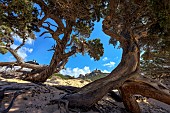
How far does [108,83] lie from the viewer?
726cm

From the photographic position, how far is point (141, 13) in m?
8.47

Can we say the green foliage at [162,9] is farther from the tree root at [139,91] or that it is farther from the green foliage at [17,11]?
the green foliage at [17,11]

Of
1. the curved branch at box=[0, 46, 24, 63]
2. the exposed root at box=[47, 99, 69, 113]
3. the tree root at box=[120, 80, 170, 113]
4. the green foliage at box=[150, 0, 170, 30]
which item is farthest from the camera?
the curved branch at box=[0, 46, 24, 63]

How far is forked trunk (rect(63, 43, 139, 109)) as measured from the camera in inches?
261

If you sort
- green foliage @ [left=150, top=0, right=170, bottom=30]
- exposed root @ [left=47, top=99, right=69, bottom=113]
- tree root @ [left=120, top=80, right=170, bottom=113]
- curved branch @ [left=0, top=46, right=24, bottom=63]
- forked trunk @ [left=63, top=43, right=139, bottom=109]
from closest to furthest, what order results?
green foliage @ [left=150, top=0, right=170, bottom=30] → exposed root @ [left=47, top=99, right=69, bottom=113] → forked trunk @ [left=63, top=43, right=139, bottom=109] → tree root @ [left=120, top=80, right=170, bottom=113] → curved branch @ [left=0, top=46, right=24, bottom=63]

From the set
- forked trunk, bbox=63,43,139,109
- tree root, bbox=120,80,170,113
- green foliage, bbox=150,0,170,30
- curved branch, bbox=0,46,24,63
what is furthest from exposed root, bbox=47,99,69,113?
curved branch, bbox=0,46,24,63

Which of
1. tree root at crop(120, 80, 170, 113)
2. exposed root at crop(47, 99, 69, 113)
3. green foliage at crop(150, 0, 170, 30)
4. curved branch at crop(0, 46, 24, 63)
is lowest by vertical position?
exposed root at crop(47, 99, 69, 113)

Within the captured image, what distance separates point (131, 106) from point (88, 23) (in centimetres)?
650

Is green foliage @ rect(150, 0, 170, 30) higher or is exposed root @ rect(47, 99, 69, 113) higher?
green foliage @ rect(150, 0, 170, 30)

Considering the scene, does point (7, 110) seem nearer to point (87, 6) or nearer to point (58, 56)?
point (87, 6)

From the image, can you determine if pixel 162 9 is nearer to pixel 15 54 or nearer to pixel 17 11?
pixel 17 11

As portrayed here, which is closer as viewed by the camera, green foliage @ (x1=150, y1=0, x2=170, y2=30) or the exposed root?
green foliage @ (x1=150, y1=0, x2=170, y2=30)

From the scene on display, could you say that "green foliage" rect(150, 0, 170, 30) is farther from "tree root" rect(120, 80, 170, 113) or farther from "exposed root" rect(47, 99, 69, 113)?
"exposed root" rect(47, 99, 69, 113)

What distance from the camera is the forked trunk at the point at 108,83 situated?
6.63 meters
